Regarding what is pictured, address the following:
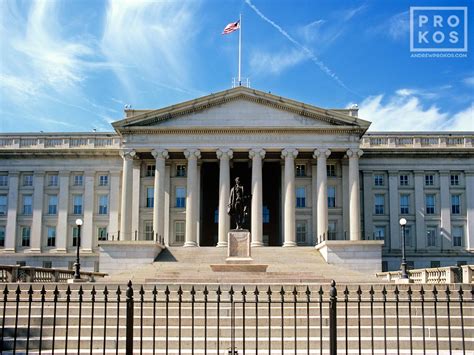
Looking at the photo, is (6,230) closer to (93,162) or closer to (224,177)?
(93,162)

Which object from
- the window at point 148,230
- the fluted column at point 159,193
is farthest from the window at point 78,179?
the fluted column at point 159,193

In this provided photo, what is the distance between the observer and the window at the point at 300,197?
6156 centimetres

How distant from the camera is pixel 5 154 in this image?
64.9 meters

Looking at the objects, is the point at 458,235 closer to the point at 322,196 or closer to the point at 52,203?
the point at 322,196

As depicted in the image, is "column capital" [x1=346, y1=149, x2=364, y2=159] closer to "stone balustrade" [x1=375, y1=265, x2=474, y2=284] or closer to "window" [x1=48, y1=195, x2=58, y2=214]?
"stone balustrade" [x1=375, y1=265, x2=474, y2=284]

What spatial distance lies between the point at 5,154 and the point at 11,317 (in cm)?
5043

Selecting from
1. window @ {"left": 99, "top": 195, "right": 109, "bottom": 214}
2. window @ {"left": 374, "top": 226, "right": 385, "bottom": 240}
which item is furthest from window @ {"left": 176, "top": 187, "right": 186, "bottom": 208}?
window @ {"left": 374, "top": 226, "right": 385, "bottom": 240}

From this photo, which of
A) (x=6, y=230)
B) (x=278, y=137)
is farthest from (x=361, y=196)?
(x=6, y=230)

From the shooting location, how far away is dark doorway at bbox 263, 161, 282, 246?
209 feet

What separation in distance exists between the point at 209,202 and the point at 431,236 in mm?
23033

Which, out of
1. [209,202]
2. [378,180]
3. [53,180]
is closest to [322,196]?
[378,180]

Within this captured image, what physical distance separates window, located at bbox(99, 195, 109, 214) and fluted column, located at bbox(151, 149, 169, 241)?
30.0 feet

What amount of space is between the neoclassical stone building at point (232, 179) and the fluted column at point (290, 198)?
98 mm

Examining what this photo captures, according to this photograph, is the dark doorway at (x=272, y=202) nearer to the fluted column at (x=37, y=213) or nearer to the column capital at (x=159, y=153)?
the column capital at (x=159, y=153)
